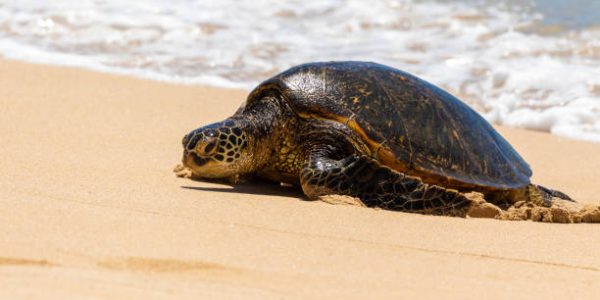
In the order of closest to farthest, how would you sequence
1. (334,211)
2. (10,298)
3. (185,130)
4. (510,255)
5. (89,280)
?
1. (10,298)
2. (89,280)
3. (510,255)
4. (334,211)
5. (185,130)

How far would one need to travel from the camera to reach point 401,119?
500 centimetres

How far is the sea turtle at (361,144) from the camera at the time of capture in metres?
4.77

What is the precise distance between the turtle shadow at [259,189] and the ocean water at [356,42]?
3309 mm

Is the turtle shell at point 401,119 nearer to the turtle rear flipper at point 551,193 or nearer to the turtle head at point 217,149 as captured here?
the turtle rear flipper at point 551,193

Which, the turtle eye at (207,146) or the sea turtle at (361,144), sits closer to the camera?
the sea turtle at (361,144)

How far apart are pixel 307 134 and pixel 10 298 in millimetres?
2581

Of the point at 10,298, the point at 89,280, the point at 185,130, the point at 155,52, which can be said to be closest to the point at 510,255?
the point at 89,280

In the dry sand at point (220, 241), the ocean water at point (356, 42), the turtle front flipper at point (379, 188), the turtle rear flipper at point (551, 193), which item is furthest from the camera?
the ocean water at point (356, 42)

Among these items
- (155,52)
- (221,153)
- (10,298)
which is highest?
(155,52)

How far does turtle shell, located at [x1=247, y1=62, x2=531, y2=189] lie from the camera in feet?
16.1

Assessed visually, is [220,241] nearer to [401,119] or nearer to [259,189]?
[259,189]

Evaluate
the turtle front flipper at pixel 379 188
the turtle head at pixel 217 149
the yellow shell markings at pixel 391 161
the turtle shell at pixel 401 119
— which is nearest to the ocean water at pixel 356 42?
the turtle shell at pixel 401 119

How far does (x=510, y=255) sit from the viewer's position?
3.93m

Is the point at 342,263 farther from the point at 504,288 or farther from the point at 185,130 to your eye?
the point at 185,130
